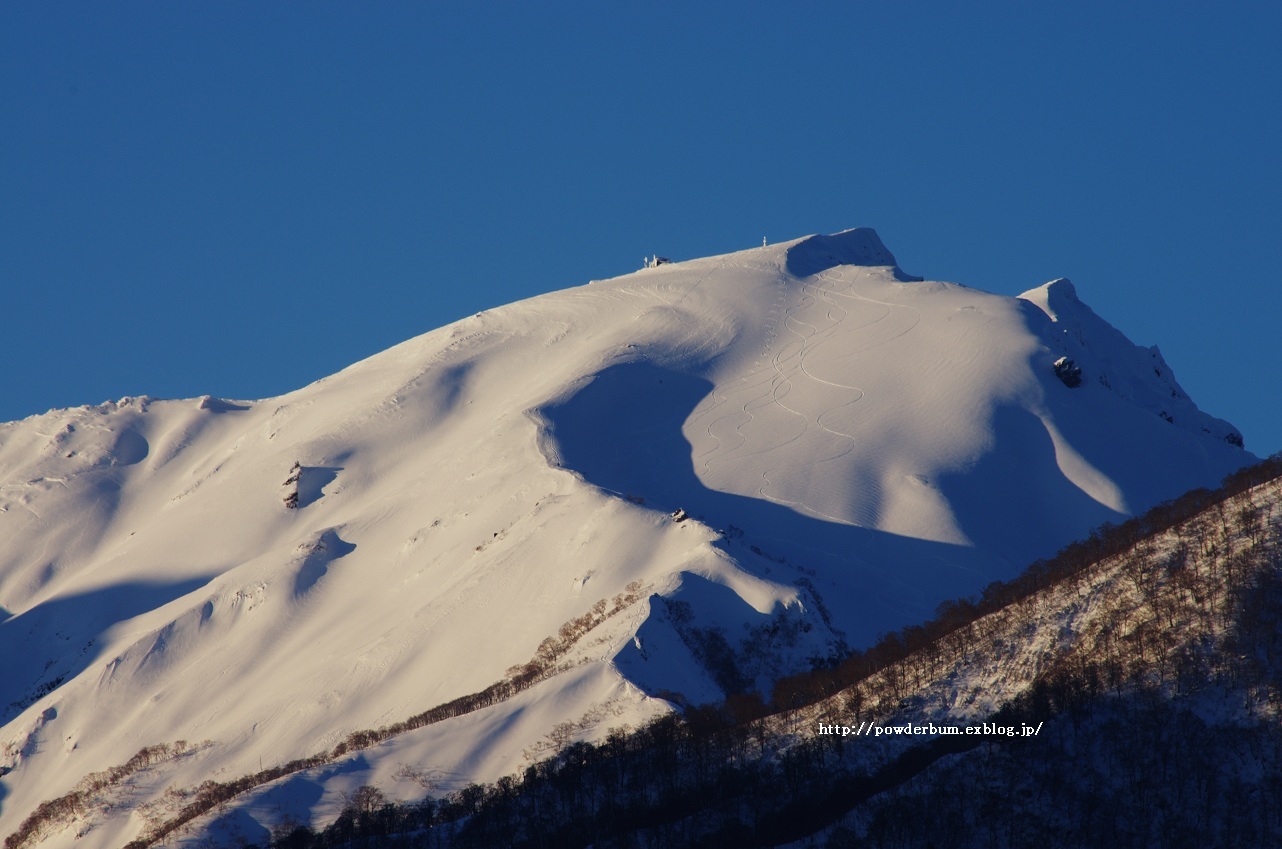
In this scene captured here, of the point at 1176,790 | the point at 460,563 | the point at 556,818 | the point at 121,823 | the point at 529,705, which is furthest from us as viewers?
the point at 460,563

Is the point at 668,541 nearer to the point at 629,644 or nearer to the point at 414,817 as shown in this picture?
the point at 629,644

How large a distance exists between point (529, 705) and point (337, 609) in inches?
2355

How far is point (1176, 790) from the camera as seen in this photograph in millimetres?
114812

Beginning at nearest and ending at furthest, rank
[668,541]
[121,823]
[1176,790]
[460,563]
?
[1176,790] < [121,823] < [668,541] < [460,563]

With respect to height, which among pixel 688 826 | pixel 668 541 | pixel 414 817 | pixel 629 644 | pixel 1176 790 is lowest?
pixel 1176 790

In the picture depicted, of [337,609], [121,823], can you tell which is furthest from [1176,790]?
[337,609]

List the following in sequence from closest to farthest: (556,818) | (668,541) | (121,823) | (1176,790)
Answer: (1176,790)
(556,818)
(121,823)
(668,541)

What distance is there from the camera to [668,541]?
178 meters

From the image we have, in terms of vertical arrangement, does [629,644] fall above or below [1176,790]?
above

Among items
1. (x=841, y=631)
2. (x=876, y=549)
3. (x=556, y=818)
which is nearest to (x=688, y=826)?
(x=556, y=818)

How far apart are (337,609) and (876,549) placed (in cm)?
6011

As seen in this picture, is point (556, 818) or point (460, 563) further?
point (460, 563)

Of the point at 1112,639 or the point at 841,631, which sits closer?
the point at 1112,639

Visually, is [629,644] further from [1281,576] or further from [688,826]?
[1281,576]
